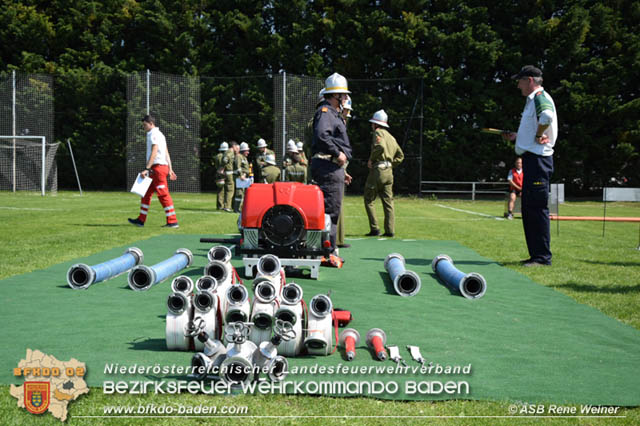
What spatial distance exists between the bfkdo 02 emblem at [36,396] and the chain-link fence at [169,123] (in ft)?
78.0

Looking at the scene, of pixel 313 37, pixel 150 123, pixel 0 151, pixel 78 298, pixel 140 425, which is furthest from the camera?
pixel 313 37

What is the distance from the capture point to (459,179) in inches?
1148

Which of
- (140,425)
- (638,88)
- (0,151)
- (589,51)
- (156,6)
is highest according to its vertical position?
(156,6)

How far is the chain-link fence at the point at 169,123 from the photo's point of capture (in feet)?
85.9

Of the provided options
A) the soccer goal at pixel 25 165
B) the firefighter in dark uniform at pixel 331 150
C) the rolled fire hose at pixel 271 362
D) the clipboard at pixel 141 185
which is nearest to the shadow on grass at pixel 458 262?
the firefighter in dark uniform at pixel 331 150

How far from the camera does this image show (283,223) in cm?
622

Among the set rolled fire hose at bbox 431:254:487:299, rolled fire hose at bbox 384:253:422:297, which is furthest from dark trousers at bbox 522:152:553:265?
rolled fire hose at bbox 384:253:422:297

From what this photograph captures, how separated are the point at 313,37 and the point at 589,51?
14.8 meters

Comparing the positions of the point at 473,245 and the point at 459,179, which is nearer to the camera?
the point at 473,245

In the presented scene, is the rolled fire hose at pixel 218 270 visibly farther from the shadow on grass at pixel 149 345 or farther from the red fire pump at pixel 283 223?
the red fire pump at pixel 283 223

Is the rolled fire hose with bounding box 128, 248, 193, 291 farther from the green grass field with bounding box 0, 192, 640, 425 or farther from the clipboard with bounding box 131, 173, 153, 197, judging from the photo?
the clipboard with bounding box 131, 173, 153, 197

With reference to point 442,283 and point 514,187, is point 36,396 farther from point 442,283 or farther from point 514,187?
point 514,187

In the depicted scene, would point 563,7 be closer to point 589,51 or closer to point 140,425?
point 589,51

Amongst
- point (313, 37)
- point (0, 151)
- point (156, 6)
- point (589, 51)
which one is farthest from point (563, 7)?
point (0, 151)
